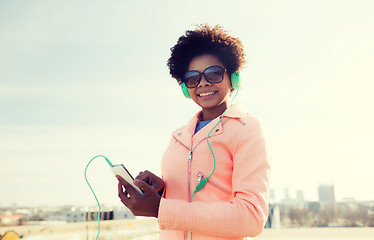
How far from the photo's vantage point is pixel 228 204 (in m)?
1.60

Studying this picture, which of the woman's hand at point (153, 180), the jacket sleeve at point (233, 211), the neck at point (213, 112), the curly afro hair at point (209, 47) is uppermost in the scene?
the curly afro hair at point (209, 47)

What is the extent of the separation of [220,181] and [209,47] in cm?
86

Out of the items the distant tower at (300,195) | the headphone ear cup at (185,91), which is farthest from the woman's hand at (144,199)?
the distant tower at (300,195)

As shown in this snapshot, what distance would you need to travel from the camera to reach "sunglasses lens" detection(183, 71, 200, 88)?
→ 2.13 meters

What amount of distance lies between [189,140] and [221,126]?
202 millimetres

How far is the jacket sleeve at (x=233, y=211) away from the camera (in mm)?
1572

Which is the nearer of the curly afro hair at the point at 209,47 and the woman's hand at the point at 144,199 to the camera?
the woman's hand at the point at 144,199

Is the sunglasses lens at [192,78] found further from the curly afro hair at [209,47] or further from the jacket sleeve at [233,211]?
the jacket sleeve at [233,211]

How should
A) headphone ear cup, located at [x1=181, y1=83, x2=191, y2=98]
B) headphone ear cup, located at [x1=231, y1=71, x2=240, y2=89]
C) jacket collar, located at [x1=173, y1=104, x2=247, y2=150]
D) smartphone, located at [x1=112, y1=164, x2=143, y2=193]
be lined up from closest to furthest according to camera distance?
1. smartphone, located at [x1=112, y1=164, x2=143, y2=193]
2. jacket collar, located at [x1=173, y1=104, x2=247, y2=150]
3. headphone ear cup, located at [x1=231, y1=71, x2=240, y2=89]
4. headphone ear cup, located at [x1=181, y1=83, x2=191, y2=98]

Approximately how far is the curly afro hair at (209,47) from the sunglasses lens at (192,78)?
0.49ft

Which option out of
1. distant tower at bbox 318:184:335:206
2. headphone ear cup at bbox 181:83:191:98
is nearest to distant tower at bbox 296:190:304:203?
distant tower at bbox 318:184:335:206

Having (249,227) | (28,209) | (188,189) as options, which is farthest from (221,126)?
(28,209)

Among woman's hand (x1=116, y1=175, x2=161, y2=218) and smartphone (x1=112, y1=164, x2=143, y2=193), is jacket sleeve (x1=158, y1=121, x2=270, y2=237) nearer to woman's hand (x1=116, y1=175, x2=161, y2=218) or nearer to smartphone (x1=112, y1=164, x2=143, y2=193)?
woman's hand (x1=116, y1=175, x2=161, y2=218)

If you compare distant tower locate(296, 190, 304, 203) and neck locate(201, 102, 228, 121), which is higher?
neck locate(201, 102, 228, 121)
